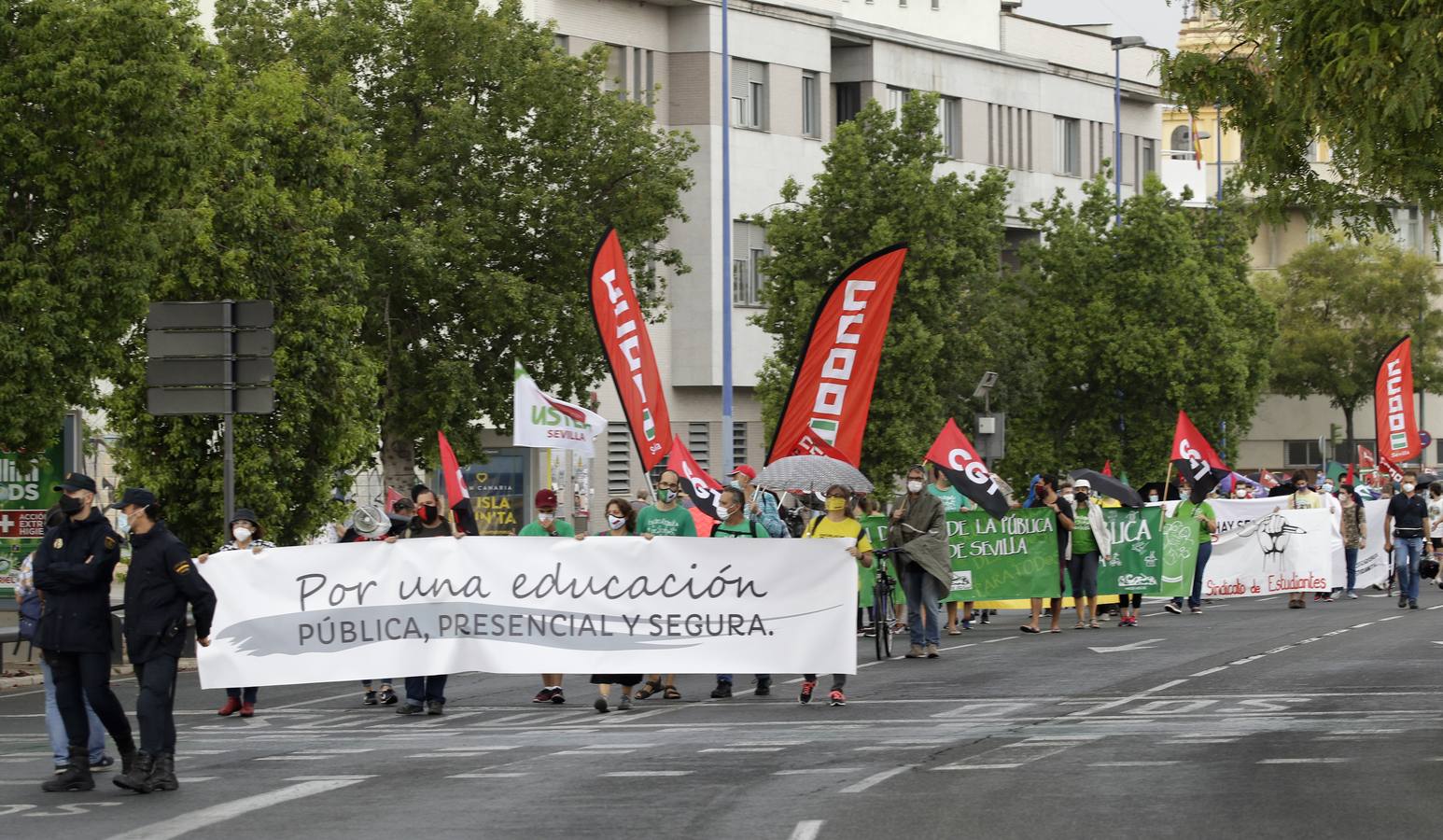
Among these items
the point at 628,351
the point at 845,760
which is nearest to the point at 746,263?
the point at 628,351

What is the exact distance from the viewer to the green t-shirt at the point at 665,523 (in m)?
19.0

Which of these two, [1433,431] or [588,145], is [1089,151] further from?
[588,145]

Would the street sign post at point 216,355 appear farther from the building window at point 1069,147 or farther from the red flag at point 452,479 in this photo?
the building window at point 1069,147

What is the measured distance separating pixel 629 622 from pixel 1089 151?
5664 centimetres

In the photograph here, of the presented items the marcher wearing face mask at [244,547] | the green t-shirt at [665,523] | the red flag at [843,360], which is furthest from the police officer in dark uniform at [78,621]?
the red flag at [843,360]

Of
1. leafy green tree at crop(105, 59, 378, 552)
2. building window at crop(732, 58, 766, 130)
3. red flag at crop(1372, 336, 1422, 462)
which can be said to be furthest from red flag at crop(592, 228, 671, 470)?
building window at crop(732, 58, 766, 130)

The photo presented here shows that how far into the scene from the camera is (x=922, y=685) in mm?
19641

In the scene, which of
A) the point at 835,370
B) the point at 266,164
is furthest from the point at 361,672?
the point at 266,164

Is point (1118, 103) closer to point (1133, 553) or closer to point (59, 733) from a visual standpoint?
point (1133, 553)

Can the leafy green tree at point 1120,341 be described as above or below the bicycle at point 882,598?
above

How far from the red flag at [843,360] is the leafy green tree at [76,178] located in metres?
6.58

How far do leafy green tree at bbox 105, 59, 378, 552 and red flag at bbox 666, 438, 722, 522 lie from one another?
5590 mm

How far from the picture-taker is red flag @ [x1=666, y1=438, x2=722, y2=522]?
79.5 ft

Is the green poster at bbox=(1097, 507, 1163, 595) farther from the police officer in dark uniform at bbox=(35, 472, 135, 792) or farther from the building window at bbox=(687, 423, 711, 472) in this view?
the building window at bbox=(687, 423, 711, 472)
